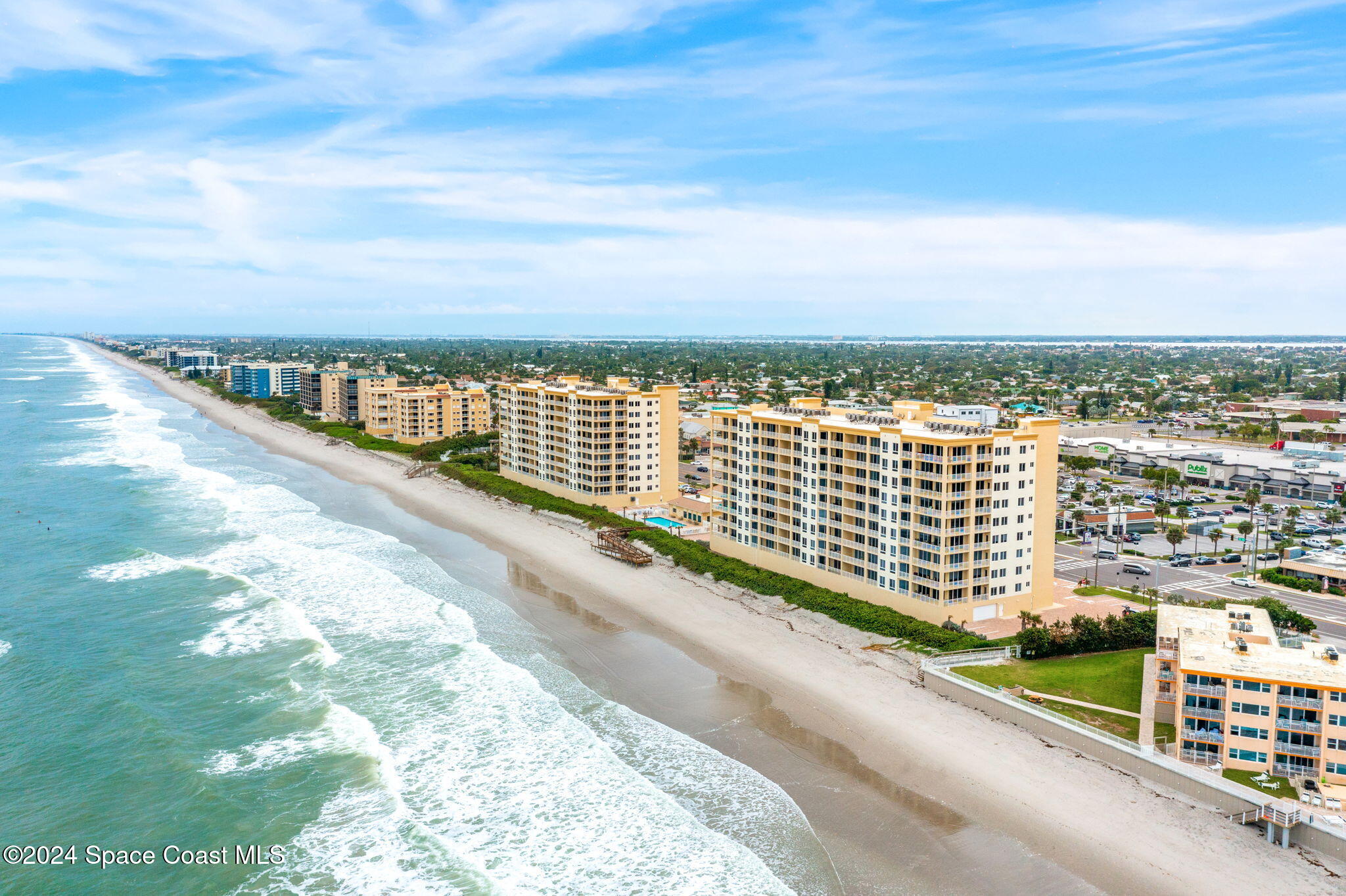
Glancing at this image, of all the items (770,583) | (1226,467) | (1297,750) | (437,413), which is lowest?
(770,583)

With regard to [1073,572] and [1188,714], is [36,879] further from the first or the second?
[1073,572]

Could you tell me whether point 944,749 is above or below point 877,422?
below

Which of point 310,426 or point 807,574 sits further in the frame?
point 310,426

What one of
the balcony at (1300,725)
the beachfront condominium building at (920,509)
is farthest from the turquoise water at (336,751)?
the beachfront condominium building at (920,509)

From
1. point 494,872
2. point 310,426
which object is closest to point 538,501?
point 494,872

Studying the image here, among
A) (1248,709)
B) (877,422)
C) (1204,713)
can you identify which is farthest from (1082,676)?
(877,422)

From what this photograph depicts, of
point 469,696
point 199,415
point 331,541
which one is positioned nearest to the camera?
point 469,696

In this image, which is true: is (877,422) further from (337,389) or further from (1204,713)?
(337,389)

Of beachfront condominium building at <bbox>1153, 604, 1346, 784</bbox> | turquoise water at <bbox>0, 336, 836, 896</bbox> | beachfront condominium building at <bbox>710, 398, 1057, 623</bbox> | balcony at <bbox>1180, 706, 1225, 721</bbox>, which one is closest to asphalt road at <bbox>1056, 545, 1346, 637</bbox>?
beachfront condominium building at <bbox>710, 398, 1057, 623</bbox>
